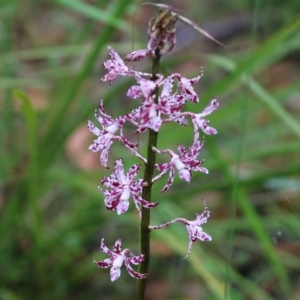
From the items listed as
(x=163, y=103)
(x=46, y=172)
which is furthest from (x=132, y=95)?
(x=46, y=172)

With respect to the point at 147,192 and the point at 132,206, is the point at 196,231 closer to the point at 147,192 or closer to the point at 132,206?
the point at 147,192

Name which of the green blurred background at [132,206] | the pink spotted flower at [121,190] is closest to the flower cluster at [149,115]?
the pink spotted flower at [121,190]

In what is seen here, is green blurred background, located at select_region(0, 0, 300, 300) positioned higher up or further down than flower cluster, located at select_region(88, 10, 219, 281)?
higher up

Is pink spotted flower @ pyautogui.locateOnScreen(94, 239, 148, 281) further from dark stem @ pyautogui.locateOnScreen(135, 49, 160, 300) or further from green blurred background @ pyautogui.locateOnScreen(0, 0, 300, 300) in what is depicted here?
green blurred background @ pyautogui.locateOnScreen(0, 0, 300, 300)

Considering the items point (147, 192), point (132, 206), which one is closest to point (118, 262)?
point (147, 192)

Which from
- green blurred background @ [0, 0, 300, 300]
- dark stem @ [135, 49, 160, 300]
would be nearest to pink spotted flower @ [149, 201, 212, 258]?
dark stem @ [135, 49, 160, 300]

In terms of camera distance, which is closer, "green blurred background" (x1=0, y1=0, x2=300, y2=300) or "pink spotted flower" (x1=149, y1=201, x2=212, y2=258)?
"pink spotted flower" (x1=149, y1=201, x2=212, y2=258)

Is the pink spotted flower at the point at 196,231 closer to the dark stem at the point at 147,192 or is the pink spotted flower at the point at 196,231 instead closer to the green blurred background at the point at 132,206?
the dark stem at the point at 147,192

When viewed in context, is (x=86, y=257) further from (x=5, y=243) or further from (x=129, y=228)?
(x=5, y=243)
